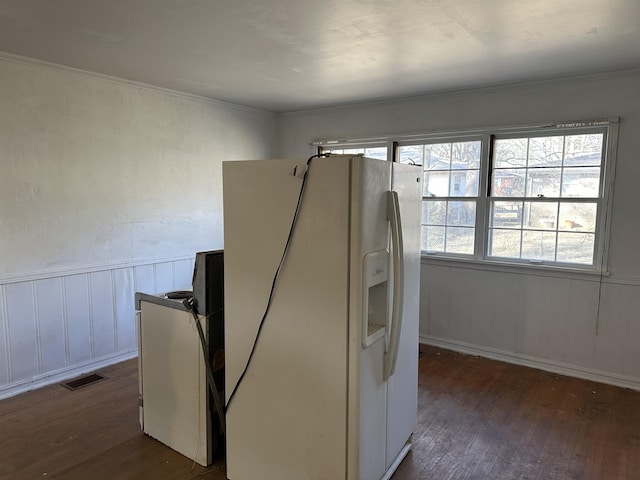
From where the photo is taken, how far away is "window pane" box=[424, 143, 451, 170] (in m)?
4.20

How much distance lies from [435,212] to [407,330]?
219cm

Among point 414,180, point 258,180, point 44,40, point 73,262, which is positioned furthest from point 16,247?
point 414,180

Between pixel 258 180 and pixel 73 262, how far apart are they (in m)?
2.33

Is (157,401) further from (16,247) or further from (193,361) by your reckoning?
(16,247)

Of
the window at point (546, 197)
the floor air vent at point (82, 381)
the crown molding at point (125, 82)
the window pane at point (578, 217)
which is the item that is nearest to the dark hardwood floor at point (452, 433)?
the floor air vent at point (82, 381)

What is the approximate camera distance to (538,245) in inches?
148

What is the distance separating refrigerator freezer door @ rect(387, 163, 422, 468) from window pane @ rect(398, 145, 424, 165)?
2.07 metres

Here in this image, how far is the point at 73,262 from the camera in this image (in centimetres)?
349

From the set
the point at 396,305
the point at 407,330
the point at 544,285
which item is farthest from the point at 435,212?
the point at 396,305

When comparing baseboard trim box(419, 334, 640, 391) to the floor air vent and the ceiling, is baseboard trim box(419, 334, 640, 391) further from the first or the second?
the floor air vent

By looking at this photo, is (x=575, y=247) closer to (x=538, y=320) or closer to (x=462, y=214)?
(x=538, y=320)

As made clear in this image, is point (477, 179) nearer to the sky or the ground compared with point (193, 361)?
nearer to the sky

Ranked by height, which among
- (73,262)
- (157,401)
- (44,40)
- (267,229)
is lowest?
(157,401)

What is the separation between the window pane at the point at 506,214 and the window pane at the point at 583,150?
537 mm
